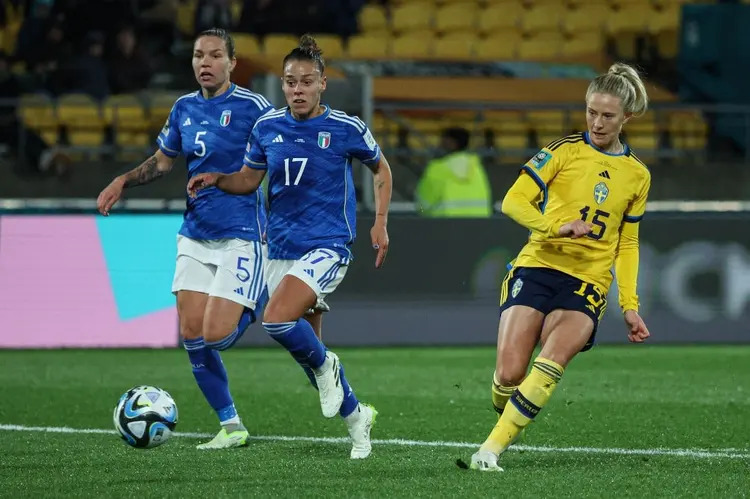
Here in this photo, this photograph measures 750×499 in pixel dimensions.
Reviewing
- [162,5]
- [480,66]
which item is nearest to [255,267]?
[480,66]

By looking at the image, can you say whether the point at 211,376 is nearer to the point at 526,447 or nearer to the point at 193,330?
the point at 193,330

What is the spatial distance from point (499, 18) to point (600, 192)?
15043 mm

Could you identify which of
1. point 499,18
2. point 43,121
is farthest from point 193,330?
point 499,18

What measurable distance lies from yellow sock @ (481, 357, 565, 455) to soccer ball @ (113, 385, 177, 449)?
1.64 metres

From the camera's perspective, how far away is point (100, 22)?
19125 mm

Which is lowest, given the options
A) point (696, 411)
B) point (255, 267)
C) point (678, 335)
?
point (678, 335)

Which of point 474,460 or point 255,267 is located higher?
Answer: point 255,267

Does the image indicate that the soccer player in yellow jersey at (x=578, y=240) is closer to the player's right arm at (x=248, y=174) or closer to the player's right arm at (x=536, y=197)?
the player's right arm at (x=536, y=197)

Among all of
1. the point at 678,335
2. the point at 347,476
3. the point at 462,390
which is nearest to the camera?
the point at 347,476

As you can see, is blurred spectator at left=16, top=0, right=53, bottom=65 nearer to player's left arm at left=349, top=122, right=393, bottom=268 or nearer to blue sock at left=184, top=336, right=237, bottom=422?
blue sock at left=184, top=336, right=237, bottom=422

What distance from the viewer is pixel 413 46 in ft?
66.8

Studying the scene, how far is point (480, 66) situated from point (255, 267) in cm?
1158

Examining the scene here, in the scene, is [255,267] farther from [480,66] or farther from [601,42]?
[601,42]

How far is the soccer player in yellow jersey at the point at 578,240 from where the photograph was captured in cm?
640
